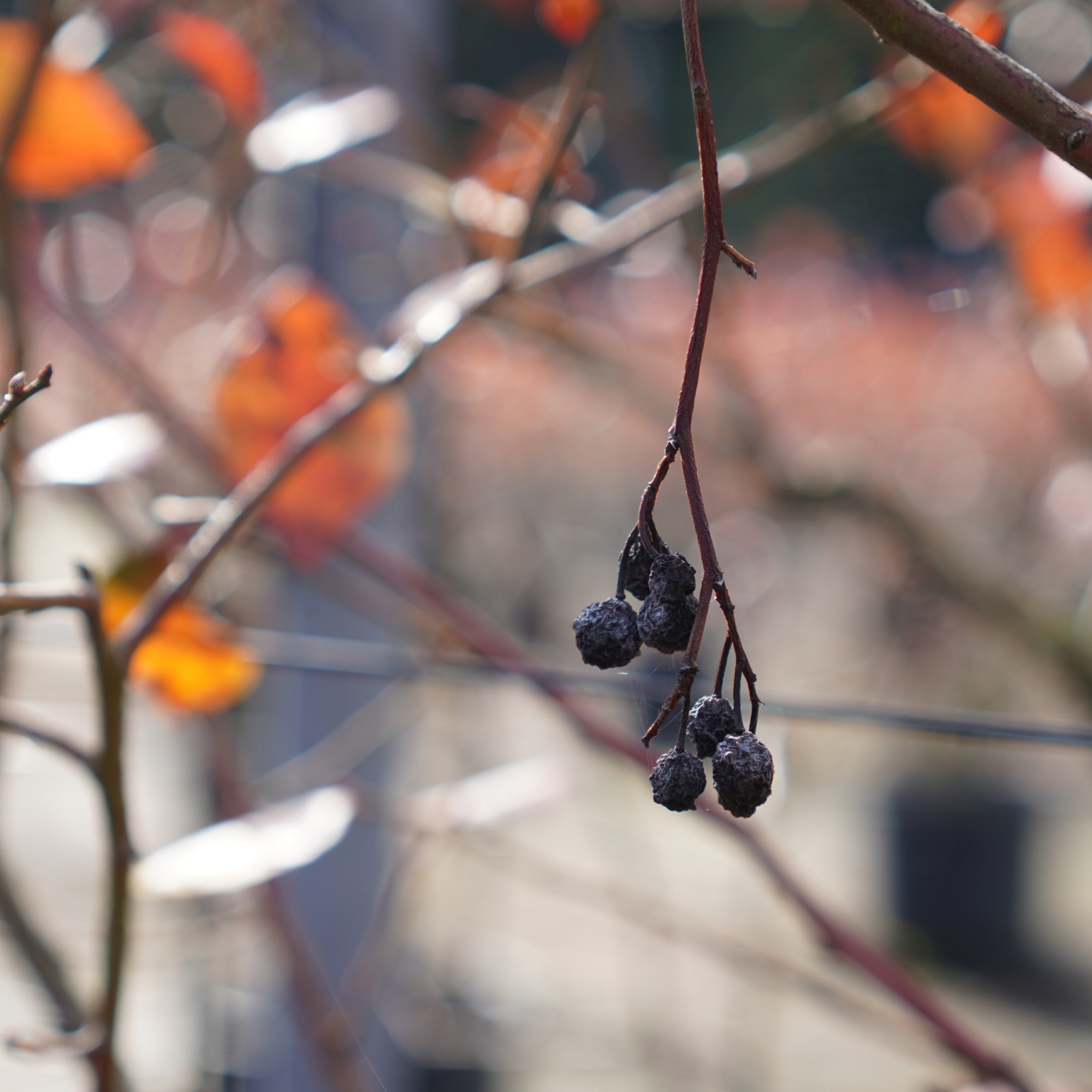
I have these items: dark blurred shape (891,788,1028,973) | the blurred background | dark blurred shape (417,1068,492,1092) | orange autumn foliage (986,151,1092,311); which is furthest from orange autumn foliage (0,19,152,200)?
dark blurred shape (891,788,1028,973)

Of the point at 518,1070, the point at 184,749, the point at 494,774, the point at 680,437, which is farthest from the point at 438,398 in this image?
the point at 680,437

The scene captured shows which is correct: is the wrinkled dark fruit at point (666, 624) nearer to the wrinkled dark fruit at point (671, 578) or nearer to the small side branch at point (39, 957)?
the wrinkled dark fruit at point (671, 578)

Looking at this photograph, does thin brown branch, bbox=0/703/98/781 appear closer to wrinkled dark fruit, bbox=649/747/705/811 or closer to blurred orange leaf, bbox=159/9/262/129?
wrinkled dark fruit, bbox=649/747/705/811

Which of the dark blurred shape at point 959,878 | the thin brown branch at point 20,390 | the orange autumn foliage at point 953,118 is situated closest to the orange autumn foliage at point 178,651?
the thin brown branch at point 20,390

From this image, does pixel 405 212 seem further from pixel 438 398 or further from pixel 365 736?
pixel 438 398

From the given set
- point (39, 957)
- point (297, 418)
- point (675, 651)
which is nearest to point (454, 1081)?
point (39, 957)

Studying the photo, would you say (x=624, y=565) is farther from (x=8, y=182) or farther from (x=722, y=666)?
(x=8, y=182)

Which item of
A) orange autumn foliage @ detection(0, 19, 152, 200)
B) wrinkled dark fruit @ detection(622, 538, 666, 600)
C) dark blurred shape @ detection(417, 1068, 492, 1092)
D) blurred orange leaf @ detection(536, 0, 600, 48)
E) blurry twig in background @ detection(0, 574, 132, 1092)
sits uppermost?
blurred orange leaf @ detection(536, 0, 600, 48)
